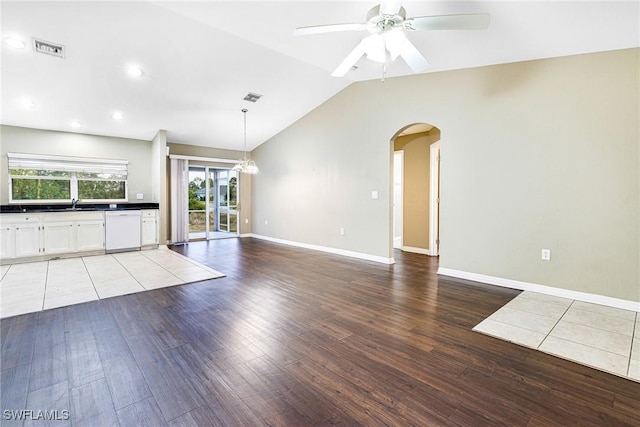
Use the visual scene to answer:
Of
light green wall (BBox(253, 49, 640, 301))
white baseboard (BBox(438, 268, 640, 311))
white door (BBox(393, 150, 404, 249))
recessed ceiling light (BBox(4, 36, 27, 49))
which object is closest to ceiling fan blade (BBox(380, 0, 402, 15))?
light green wall (BBox(253, 49, 640, 301))

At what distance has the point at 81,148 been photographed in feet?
19.7

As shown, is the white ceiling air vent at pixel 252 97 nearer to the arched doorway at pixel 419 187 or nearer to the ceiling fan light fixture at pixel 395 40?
the arched doorway at pixel 419 187

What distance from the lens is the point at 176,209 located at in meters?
7.31

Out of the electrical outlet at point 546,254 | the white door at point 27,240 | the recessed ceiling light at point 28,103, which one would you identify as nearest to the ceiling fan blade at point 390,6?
the electrical outlet at point 546,254

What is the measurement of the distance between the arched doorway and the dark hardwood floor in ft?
8.79

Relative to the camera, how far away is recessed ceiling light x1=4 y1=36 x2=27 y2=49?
3.11m

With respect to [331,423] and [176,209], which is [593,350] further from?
[176,209]

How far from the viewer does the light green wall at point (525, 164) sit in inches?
118

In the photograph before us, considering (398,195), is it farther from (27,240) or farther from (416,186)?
(27,240)

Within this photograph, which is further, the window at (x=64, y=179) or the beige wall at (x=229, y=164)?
the beige wall at (x=229, y=164)

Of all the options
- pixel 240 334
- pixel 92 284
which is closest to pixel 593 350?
pixel 240 334

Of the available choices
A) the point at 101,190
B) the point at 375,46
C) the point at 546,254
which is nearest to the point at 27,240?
the point at 101,190

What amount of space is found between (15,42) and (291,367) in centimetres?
451

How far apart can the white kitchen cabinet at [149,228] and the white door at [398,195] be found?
5410 millimetres
